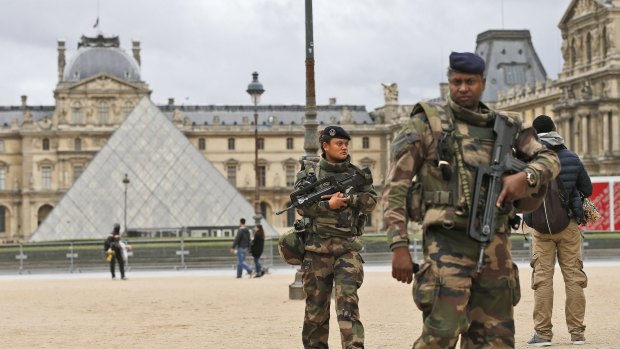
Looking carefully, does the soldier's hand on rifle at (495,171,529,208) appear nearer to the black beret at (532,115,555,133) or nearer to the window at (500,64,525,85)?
the black beret at (532,115,555,133)

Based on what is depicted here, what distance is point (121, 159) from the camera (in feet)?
161

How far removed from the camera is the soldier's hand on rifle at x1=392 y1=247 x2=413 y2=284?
222 inches

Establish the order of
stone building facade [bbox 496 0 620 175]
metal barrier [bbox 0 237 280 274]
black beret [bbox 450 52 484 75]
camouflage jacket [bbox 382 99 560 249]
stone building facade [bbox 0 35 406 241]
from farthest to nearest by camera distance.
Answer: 1. stone building facade [bbox 0 35 406 241]
2. stone building facade [bbox 496 0 620 175]
3. metal barrier [bbox 0 237 280 274]
4. black beret [bbox 450 52 484 75]
5. camouflage jacket [bbox 382 99 560 249]

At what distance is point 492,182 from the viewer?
18.9ft

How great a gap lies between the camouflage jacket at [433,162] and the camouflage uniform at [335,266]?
2043 millimetres

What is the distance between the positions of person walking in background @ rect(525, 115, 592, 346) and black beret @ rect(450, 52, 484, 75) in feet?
10.8

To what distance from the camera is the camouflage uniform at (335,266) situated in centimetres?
780

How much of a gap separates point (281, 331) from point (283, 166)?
7781cm

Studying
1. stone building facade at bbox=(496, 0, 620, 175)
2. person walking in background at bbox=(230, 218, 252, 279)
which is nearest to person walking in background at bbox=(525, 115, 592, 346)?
person walking in background at bbox=(230, 218, 252, 279)

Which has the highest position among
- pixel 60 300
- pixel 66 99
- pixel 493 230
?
pixel 66 99

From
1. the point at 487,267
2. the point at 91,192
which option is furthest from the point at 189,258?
the point at 487,267

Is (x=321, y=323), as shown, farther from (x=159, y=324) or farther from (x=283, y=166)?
(x=283, y=166)

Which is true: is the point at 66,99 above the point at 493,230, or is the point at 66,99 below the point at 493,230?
above

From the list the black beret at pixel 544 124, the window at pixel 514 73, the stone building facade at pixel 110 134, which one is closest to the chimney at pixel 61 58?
the stone building facade at pixel 110 134
